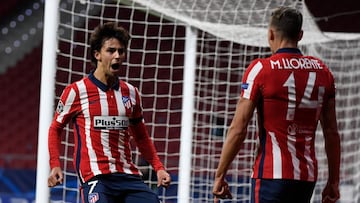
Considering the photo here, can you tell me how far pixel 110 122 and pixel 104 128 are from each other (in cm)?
5

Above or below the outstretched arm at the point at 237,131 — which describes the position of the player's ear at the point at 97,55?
above

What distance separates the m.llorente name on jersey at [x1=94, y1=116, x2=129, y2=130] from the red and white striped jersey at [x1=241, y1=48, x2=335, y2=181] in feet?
3.40

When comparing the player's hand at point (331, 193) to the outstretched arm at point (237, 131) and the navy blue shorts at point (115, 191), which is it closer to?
the outstretched arm at point (237, 131)

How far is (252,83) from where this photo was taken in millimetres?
2865

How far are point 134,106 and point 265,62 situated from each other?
1.19 meters

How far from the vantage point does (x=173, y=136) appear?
1080 cm

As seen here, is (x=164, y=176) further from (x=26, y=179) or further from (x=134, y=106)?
(x=26, y=179)

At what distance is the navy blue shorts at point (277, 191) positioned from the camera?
2.90 metres

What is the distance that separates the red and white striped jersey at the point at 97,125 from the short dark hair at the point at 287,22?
1.17 metres

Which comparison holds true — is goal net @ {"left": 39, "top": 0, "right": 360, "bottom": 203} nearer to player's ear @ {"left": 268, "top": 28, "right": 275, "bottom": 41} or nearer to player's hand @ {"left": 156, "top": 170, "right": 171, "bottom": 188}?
player's hand @ {"left": 156, "top": 170, "right": 171, "bottom": 188}

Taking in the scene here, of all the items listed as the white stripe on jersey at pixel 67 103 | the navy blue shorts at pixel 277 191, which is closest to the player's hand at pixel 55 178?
the white stripe on jersey at pixel 67 103

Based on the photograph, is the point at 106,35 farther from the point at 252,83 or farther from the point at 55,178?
the point at 252,83

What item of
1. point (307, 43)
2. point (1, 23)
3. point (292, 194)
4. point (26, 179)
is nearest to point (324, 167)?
point (307, 43)

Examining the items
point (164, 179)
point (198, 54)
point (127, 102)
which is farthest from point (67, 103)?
point (198, 54)
